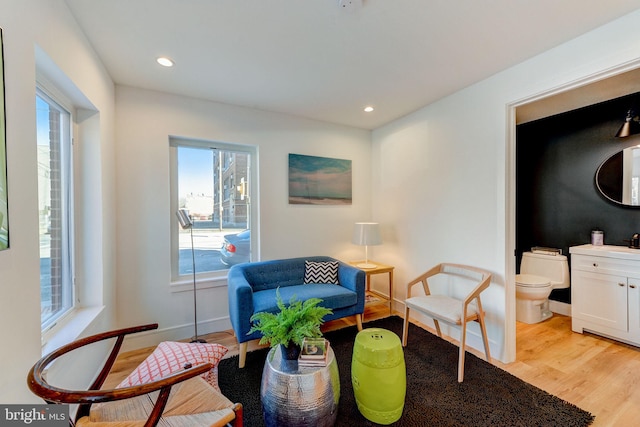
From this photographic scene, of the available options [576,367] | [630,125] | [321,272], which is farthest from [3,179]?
[630,125]

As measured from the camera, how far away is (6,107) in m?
0.96

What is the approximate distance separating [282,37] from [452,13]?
3.52 ft

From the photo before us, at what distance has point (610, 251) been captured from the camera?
243 centimetres

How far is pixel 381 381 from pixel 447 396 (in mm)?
624

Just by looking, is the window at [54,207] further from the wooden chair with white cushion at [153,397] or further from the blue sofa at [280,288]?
the blue sofa at [280,288]

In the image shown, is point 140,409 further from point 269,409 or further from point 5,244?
point 5,244

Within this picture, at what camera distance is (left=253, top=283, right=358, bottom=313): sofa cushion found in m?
2.34

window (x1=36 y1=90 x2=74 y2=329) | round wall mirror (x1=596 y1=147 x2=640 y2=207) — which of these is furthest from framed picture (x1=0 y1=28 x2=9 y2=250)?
round wall mirror (x1=596 y1=147 x2=640 y2=207)

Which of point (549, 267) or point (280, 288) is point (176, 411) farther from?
point (549, 267)

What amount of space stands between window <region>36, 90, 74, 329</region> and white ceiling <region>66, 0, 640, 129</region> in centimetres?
63

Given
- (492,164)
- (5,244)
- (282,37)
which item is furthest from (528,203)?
(5,244)

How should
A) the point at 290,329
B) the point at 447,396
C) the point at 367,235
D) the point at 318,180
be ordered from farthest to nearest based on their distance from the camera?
the point at 318,180 < the point at 367,235 < the point at 447,396 < the point at 290,329

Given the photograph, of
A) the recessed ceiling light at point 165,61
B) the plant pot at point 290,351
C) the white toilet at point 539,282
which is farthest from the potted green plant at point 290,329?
the white toilet at point 539,282

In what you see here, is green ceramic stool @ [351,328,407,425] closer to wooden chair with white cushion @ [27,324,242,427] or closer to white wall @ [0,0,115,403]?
wooden chair with white cushion @ [27,324,242,427]
